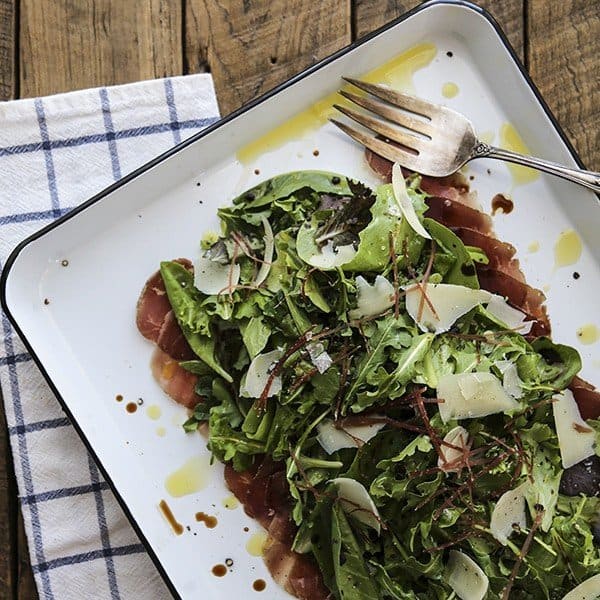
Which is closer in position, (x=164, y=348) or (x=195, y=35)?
(x=164, y=348)


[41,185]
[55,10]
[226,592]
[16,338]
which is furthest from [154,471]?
[55,10]

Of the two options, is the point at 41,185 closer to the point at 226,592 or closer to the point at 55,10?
the point at 55,10

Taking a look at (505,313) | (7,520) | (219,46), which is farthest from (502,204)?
(7,520)

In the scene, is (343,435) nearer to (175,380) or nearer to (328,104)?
(175,380)

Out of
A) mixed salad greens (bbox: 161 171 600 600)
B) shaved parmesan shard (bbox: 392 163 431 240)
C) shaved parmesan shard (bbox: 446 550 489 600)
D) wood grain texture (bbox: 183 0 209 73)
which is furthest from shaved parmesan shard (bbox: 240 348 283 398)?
wood grain texture (bbox: 183 0 209 73)

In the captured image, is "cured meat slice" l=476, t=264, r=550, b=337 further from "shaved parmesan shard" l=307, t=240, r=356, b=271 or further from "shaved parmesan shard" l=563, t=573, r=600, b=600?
"shaved parmesan shard" l=563, t=573, r=600, b=600

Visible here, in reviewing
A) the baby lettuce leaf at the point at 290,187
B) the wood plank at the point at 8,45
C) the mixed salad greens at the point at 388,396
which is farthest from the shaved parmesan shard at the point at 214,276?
the wood plank at the point at 8,45

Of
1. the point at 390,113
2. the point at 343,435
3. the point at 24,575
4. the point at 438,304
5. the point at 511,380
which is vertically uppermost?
the point at 390,113
